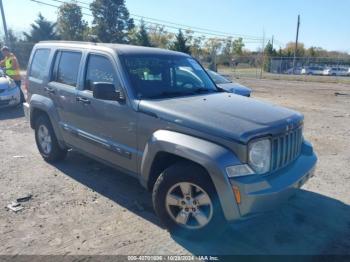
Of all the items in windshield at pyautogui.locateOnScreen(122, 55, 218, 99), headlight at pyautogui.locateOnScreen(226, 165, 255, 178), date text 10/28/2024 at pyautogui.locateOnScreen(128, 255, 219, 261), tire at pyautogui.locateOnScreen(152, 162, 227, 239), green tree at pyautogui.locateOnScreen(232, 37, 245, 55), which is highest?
green tree at pyautogui.locateOnScreen(232, 37, 245, 55)

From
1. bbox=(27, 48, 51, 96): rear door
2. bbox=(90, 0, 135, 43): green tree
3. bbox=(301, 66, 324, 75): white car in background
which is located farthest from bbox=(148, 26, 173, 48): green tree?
bbox=(27, 48, 51, 96): rear door

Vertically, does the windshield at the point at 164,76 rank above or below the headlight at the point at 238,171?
above

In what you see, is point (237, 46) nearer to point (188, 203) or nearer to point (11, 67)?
point (11, 67)

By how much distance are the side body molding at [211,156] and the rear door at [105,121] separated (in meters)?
0.67

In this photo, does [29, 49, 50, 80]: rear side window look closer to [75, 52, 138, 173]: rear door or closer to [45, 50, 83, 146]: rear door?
[45, 50, 83, 146]: rear door

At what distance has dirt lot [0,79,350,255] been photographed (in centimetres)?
353

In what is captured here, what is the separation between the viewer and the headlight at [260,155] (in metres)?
3.23

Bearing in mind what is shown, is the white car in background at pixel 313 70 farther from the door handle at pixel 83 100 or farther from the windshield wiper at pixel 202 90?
the door handle at pixel 83 100

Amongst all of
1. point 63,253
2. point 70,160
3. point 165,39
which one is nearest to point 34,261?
point 63,253

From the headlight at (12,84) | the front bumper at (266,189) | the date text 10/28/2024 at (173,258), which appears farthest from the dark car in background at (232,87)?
the date text 10/28/2024 at (173,258)

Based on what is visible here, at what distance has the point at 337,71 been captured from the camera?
42.7 metres

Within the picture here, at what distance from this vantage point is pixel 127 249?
347 cm

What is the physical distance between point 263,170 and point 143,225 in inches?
60.3

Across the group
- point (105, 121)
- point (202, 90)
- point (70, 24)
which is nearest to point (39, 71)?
point (105, 121)
